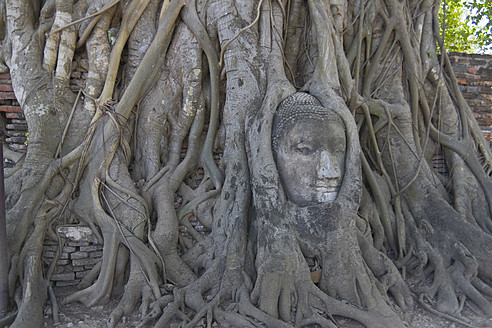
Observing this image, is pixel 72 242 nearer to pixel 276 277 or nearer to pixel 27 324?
pixel 27 324

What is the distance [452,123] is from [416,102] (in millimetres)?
443

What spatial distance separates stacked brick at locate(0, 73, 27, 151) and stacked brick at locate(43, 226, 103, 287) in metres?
1.06

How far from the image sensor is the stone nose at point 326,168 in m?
2.66

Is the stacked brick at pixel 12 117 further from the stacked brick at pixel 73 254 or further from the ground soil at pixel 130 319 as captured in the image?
the ground soil at pixel 130 319

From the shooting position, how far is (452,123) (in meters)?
3.88

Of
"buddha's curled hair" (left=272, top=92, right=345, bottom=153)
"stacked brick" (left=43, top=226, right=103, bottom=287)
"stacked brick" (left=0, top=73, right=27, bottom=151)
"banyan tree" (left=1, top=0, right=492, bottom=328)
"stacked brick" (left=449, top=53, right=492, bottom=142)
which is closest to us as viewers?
"banyan tree" (left=1, top=0, right=492, bottom=328)

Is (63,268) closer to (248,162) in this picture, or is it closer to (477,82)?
(248,162)

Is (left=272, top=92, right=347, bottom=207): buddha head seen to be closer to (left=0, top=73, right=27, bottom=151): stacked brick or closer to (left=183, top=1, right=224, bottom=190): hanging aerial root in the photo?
(left=183, top=1, right=224, bottom=190): hanging aerial root

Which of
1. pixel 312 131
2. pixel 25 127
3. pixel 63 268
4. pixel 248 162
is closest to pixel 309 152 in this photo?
pixel 312 131

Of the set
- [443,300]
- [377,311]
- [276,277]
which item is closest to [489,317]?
[443,300]

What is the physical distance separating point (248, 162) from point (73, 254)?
5.20 feet

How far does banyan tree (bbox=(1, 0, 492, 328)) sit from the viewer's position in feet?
8.57

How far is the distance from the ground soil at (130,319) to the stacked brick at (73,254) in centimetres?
31

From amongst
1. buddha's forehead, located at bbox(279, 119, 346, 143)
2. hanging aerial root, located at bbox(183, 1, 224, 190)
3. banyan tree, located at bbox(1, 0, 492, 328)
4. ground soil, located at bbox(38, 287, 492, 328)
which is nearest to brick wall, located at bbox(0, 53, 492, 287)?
banyan tree, located at bbox(1, 0, 492, 328)
